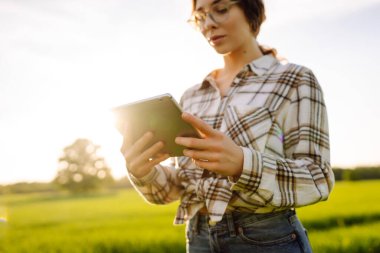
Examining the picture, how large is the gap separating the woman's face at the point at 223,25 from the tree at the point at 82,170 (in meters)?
54.8

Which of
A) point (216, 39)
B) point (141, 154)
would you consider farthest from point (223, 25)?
point (141, 154)

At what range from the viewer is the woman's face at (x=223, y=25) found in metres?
2.02

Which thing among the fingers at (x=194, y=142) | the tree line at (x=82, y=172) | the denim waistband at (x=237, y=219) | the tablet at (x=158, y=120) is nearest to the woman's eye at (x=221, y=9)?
the tablet at (x=158, y=120)

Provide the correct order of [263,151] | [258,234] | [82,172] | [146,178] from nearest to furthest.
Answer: [258,234], [263,151], [146,178], [82,172]

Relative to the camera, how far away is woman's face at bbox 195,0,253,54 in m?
A: 2.02

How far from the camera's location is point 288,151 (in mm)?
1820

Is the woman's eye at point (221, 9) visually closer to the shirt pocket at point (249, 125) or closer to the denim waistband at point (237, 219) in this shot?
the shirt pocket at point (249, 125)

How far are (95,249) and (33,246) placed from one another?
60.3 inches

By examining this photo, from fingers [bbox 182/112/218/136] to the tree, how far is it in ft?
181

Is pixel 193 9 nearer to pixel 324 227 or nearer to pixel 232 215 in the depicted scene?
pixel 232 215

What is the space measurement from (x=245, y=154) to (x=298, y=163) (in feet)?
0.91

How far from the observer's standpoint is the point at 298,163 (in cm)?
163

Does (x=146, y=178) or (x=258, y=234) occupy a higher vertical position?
(x=146, y=178)

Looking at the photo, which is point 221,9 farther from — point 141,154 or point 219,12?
point 141,154
